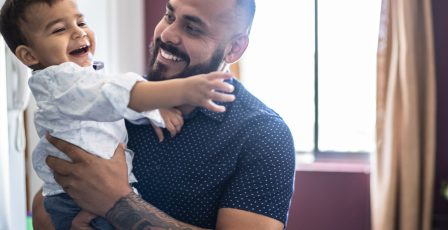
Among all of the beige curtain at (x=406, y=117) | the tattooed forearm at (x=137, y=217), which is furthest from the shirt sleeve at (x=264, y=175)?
the beige curtain at (x=406, y=117)

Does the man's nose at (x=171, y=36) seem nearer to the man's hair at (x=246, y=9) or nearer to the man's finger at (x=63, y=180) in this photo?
the man's hair at (x=246, y=9)

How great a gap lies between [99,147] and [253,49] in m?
2.41

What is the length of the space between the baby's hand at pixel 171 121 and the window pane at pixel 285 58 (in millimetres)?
2285

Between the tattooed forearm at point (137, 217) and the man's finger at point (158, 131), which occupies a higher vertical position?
the man's finger at point (158, 131)

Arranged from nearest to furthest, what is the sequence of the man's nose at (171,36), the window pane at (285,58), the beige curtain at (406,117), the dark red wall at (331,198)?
the man's nose at (171,36)
the beige curtain at (406,117)
the dark red wall at (331,198)
the window pane at (285,58)

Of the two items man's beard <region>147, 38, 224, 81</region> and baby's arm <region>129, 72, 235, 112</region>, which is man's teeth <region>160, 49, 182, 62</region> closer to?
man's beard <region>147, 38, 224, 81</region>

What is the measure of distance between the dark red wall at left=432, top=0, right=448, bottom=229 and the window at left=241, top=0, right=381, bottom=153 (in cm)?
39

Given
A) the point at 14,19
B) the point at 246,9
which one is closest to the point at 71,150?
the point at 14,19

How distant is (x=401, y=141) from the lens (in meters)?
3.03

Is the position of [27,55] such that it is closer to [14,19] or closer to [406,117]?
[14,19]

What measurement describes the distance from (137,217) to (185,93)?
32 cm

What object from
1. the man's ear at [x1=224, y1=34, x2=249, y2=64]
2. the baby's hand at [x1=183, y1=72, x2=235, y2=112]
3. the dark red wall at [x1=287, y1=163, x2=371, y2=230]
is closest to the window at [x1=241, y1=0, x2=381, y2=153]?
the dark red wall at [x1=287, y1=163, x2=371, y2=230]

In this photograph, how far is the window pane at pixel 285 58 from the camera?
11.2 ft

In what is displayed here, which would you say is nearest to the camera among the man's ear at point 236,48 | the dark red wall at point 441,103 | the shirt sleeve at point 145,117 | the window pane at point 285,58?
the shirt sleeve at point 145,117
